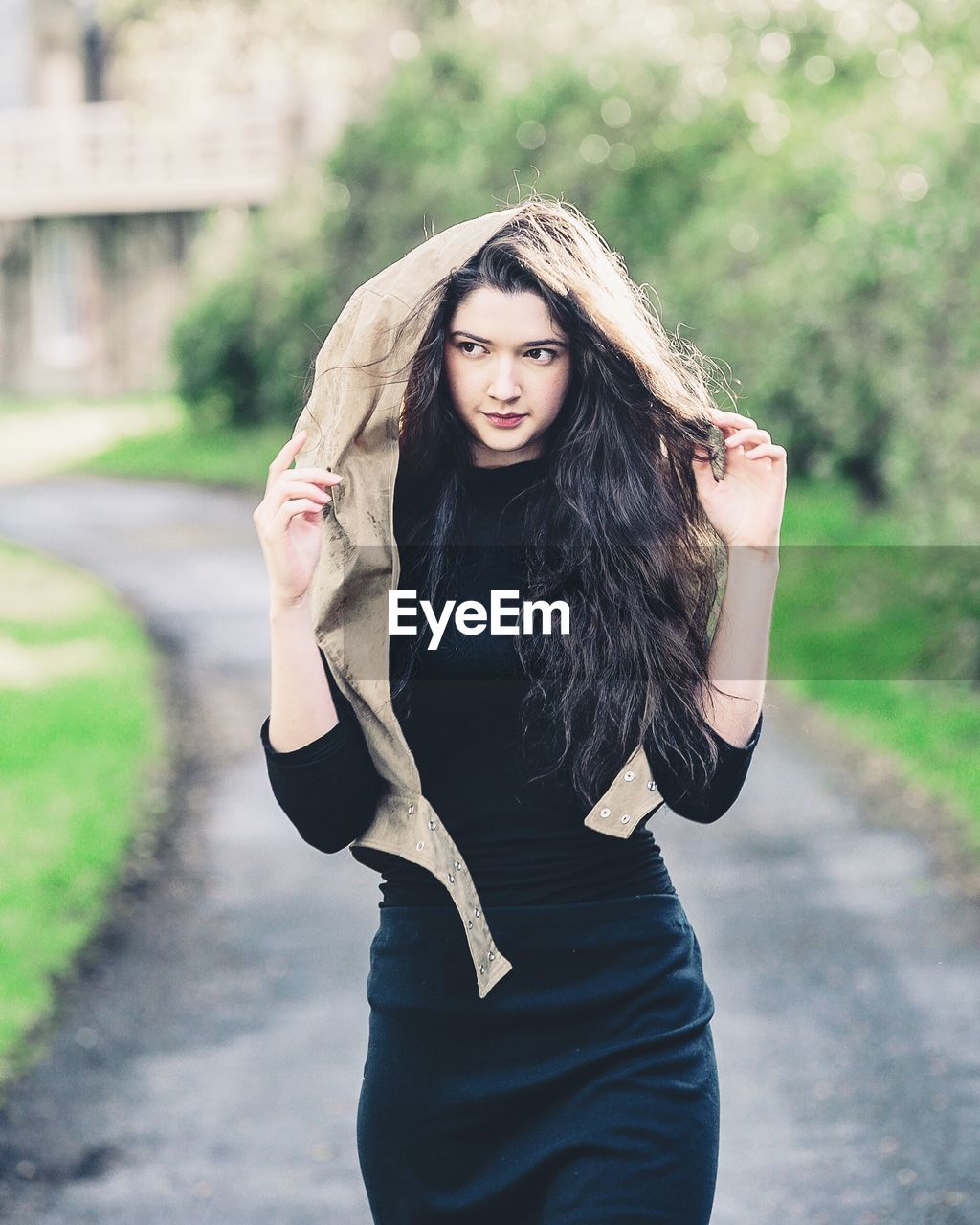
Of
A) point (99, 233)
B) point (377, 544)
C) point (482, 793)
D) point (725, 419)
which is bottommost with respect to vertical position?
point (482, 793)

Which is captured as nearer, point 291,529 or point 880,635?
point 291,529

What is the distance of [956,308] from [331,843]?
26.7ft

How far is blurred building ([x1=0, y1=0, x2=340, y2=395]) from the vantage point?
3122cm

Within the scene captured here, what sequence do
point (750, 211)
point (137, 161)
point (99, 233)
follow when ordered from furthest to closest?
point (99, 233) → point (137, 161) → point (750, 211)

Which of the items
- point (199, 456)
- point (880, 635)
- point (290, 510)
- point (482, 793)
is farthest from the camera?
point (199, 456)

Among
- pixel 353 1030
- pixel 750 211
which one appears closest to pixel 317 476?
pixel 353 1030

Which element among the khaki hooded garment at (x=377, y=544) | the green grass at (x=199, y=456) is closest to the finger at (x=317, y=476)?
the khaki hooded garment at (x=377, y=544)

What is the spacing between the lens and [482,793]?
2.67 m

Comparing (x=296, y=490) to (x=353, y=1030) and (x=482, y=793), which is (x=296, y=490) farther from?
(x=353, y=1030)

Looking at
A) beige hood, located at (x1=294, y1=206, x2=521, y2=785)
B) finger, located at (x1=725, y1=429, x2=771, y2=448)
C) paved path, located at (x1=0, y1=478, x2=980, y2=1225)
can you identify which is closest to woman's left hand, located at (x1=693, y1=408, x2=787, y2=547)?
finger, located at (x1=725, y1=429, x2=771, y2=448)

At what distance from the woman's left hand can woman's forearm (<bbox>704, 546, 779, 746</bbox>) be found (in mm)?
32

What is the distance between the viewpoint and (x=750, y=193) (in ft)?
49.8

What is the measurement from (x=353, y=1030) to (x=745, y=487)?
3.58 m
